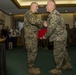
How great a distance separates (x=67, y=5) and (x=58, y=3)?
1.53 ft

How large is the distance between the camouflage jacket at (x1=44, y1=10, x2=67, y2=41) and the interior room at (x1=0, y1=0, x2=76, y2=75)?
83 centimetres

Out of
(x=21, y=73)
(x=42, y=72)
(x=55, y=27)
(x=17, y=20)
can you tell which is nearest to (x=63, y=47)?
(x=55, y=27)

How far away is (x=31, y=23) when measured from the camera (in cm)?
383

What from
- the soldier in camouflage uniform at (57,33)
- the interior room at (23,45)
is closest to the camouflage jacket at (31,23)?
the soldier in camouflage uniform at (57,33)

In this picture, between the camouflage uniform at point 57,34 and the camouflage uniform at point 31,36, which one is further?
the camouflage uniform at point 31,36

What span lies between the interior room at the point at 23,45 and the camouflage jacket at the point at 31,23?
1.85ft

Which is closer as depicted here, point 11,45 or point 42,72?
point 42,72

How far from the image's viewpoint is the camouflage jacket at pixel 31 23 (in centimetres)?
381

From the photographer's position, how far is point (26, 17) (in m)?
3.99

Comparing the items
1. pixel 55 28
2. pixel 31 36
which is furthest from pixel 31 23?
pixel 55 28

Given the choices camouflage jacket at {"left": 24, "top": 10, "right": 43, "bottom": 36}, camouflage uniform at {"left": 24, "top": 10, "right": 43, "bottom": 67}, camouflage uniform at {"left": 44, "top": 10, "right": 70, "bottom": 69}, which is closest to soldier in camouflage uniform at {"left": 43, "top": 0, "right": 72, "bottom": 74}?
camouflage uniform at {"left": 44, "top": 10, "right": 70, "bottom": 69}

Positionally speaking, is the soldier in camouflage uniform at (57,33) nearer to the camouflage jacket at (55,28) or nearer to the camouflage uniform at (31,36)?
the camouflage jacket at (55,28)

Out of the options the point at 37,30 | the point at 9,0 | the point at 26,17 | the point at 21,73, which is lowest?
the point at 21,73

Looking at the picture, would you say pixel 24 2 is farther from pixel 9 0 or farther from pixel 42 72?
pixel 42 72
